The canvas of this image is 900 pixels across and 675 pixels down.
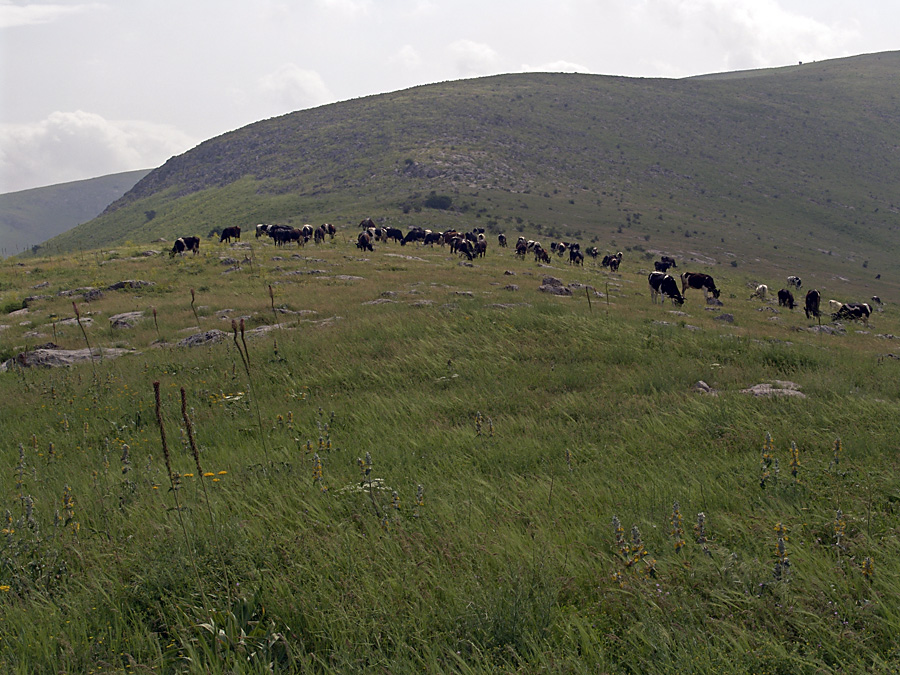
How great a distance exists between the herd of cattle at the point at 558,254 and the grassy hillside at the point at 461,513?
14434 millimetres

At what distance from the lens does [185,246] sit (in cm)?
3291

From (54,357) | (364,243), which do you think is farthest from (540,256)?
(54,357)

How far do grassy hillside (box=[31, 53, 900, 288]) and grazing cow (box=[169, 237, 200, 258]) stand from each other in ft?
94.5

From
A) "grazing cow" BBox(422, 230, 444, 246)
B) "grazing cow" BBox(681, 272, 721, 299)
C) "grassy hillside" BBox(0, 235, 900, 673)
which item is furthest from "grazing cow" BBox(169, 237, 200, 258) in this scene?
"grazing cow" BBox(681, 272, 721, 299)

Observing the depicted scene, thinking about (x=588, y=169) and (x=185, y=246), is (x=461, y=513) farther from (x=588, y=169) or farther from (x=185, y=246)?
(x=588, y=169)

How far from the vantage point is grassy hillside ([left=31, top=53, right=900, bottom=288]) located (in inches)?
2697

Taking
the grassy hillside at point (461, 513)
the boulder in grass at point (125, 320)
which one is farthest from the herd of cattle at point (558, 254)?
the boulder in grass at point (125, 320)

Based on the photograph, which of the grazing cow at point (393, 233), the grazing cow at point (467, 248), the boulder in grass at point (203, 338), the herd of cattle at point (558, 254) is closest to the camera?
the boulder in grass at point (203, 338)

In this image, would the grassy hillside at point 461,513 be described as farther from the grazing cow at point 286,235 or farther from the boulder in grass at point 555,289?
the grazing cow at point 286,235

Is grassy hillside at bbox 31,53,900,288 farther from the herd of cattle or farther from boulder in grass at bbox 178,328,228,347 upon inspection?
boulder in grass at bbox 178,328,228,347

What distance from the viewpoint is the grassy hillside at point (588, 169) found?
225ft

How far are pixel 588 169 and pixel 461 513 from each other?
98.2 metres

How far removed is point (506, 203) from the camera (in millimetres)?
74000

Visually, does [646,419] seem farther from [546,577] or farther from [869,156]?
[869,156]
